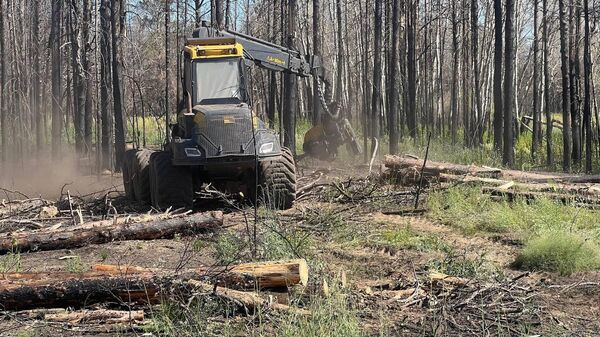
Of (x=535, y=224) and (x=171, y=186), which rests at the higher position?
(x=171, y=186)

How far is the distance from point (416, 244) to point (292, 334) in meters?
3.79

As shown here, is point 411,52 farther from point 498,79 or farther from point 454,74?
point 498,79

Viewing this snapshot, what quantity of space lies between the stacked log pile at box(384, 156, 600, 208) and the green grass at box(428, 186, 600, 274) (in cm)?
27

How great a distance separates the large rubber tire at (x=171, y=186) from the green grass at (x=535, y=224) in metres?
3.71

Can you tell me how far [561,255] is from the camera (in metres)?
6.79

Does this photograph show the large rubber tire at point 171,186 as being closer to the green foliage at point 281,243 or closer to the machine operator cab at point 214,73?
the machine operator cab at point 214,73

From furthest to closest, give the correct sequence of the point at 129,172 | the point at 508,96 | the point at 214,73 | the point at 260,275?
the point at 508,96 < the point at 129,172 < the point at 214,73 < the point at 260,275

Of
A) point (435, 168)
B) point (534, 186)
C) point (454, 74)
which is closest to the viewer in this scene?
point (534, 186)

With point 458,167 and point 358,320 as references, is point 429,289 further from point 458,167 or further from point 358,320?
point 458,167

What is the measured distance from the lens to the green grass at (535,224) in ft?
22.4

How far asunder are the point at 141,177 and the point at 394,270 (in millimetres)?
6032

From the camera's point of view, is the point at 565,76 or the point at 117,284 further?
the point at 565,76

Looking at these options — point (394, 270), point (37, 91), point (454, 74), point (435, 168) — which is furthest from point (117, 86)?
point (394, 270)

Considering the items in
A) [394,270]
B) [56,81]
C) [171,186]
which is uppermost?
[56,81]
